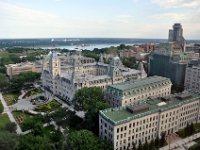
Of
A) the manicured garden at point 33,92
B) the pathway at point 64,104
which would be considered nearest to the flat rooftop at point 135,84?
the pathway at point 64,104

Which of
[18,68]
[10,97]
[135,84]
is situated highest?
[135,84]

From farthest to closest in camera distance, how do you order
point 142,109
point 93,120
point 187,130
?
point 187,130 < point 93,120 < point 142,109

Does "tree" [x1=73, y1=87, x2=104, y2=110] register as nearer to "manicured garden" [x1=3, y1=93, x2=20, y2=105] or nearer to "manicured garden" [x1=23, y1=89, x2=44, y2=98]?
"manicured garden" [x1=3, y1=93, x2=20, y2=105]

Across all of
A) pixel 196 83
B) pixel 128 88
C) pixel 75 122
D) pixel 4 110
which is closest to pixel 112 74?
pixel 128 88

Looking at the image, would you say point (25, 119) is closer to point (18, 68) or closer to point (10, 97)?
point (10, 97)

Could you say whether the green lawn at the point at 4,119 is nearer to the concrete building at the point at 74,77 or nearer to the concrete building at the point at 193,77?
the concrete building at the point at 74,77

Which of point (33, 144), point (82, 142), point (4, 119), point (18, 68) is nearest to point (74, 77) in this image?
point (4, 119)

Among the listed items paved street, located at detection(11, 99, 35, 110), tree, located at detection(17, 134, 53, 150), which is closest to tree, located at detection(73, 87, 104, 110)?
tree, located at detection(17, 134, 53, 150)
